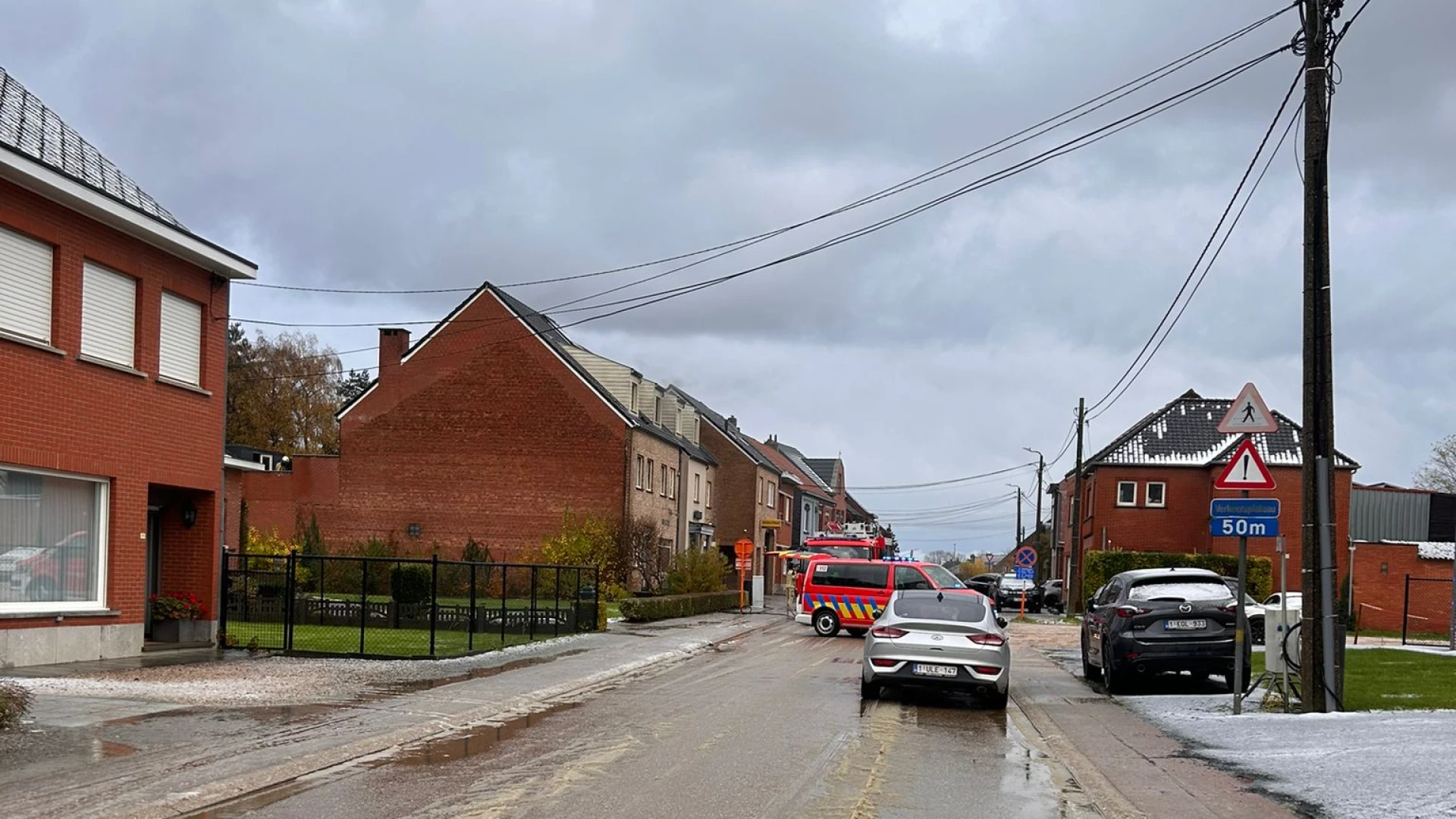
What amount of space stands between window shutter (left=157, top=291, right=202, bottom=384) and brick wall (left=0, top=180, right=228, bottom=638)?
0.45ft

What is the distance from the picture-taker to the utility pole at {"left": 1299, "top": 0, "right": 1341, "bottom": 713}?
45.7ft

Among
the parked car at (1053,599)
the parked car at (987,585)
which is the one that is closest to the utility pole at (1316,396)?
the parked car at (987,585)

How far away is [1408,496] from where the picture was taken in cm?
5603

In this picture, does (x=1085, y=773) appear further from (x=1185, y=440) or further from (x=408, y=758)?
(x=1185, y=440)

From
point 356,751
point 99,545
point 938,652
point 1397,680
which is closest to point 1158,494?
point 1397,680

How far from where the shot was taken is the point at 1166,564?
48.2 metres

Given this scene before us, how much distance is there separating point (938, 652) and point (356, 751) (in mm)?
7519

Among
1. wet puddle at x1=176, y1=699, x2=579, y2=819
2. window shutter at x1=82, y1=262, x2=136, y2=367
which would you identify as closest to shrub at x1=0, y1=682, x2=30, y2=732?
wet puddle at x1=176, y1=699, x2=579, y2=819

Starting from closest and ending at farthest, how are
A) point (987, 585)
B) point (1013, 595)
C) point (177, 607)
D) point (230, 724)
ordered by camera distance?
point (230, 724)
point (177, 607)
point (987, 585)
point (1013, 595)

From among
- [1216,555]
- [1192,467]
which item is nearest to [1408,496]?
[1192,467]

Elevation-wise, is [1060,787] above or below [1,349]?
below

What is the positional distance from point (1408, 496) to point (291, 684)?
52.1 meters

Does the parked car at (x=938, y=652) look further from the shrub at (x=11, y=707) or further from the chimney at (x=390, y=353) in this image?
the chimney at (x=390, y=353)

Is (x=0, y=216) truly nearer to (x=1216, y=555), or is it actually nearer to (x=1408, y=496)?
(x=1216, y=555)
